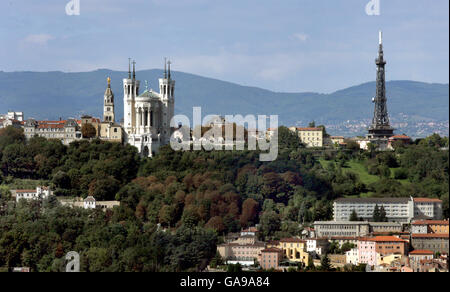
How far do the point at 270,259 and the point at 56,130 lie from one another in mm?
12226

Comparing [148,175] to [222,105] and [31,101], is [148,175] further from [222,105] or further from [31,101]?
[222,105]

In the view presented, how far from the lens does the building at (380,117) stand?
4991cm

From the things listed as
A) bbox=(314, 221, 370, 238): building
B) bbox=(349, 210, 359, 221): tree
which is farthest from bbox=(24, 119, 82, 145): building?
bbox=(349, 210, 359, 221): tree

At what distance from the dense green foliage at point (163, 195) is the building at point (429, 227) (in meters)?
1.47

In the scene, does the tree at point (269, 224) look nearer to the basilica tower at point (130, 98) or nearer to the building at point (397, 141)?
the basilica tower at point (130, 98)

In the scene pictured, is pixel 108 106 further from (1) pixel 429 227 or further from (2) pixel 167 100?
(1) pixel 429 227

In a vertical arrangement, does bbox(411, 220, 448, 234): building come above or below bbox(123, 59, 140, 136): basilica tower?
below

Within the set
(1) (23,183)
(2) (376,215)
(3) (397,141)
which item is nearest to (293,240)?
A: (2) (376,215)

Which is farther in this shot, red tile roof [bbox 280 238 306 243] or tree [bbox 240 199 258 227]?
tree [bbox 240 199 258 227]

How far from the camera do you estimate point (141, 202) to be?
3656 cm

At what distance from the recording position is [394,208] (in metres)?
37.8

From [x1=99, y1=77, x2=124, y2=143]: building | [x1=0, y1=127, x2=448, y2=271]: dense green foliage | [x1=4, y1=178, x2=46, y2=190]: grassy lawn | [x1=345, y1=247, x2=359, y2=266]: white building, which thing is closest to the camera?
[x1=0, y1=127, x2=448, y2=271]: dense green foliage

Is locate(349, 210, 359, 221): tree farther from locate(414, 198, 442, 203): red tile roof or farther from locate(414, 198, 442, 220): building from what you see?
locate(414, 198, 442, 203): red tile roof

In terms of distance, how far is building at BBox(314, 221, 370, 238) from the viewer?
119ft
